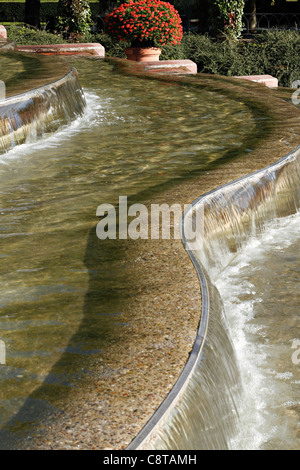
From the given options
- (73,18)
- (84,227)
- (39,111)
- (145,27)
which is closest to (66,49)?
(145,27)

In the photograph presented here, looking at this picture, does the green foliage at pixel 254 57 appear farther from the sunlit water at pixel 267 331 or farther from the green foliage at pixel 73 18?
the sunlit water at pixel 267 331

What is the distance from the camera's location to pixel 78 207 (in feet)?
18.4

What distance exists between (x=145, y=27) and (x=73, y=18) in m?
4.30

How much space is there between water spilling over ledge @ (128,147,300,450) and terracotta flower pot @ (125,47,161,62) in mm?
8401

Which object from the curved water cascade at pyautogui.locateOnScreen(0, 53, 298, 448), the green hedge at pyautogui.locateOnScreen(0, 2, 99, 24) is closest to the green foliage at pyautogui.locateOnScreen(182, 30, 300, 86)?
the curved water cascade at pyautogui.locateOnScreen(0, 53, 298, 448)

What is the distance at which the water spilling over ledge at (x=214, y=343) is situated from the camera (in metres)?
2.90

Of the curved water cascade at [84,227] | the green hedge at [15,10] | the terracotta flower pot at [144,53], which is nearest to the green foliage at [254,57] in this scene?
the terracotta flower pot at [144,53]

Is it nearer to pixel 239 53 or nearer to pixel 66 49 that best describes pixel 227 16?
pixel 239 53

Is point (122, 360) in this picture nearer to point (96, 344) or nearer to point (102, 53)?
point (96, 344)

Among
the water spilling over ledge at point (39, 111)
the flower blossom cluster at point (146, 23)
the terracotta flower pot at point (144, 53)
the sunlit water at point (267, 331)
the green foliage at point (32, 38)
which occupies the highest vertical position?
the flower blossom cluster at point (146, 23)

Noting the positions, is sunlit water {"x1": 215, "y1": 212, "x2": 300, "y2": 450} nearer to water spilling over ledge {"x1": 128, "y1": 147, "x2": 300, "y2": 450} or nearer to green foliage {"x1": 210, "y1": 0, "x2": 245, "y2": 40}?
water spilling over ledge {"x1": 128, "y1": 147, "x2": 300, "y2": 450}

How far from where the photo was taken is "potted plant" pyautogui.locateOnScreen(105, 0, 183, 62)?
14.2m

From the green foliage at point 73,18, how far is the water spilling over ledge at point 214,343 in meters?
12.4

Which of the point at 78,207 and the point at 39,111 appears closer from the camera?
the point at 78,207
